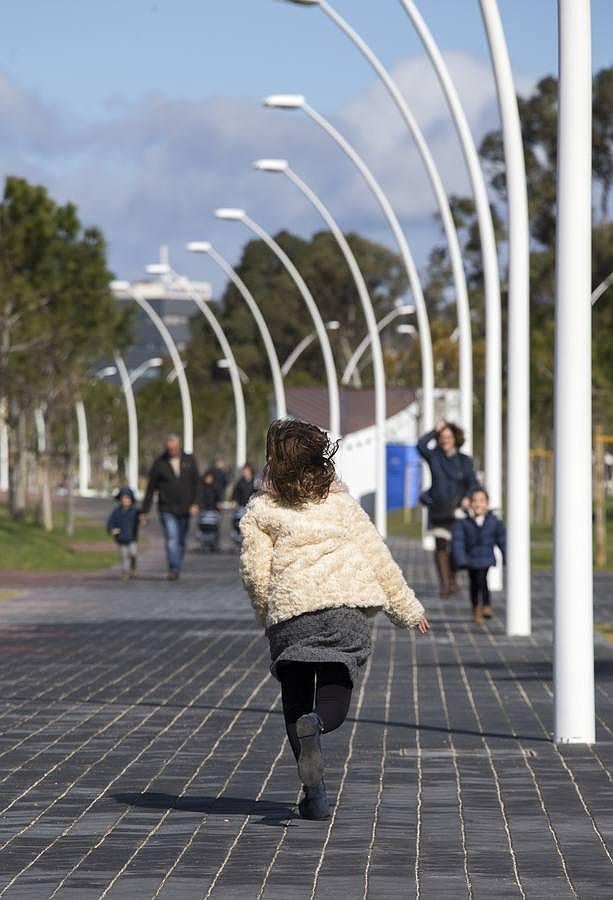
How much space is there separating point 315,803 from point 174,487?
19551 mm

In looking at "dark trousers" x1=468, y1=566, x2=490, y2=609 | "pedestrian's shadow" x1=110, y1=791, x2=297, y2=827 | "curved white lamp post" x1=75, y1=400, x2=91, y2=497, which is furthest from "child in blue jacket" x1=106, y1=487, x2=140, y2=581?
"curved white lamp post" x1=75, y1=400, x2=91, y2=497

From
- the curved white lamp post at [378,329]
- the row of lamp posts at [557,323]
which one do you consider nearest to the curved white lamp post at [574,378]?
the row of lamp posts at [557,323]

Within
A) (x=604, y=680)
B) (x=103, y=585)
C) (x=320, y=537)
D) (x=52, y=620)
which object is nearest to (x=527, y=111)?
(x=103, y=585)

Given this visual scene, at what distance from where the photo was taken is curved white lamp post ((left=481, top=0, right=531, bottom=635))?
62.6 ft

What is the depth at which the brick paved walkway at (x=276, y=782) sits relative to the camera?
7.33 meters

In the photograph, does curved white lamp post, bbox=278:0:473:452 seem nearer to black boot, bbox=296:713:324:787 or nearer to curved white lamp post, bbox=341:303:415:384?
black boot, bbox=296:713:324:787

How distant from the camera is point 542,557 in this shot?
37.5 meters

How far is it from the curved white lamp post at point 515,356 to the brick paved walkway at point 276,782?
1216 millimetres

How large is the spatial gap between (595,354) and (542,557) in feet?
39.2

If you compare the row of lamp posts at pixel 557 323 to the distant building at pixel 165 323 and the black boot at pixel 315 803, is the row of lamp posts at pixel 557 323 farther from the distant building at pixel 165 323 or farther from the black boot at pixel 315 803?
the distant building at pixel 165 323

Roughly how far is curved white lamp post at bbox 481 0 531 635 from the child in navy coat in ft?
2.46

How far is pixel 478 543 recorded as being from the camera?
20.3 metres

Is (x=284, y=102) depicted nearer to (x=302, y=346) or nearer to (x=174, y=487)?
(x=174, y=487)

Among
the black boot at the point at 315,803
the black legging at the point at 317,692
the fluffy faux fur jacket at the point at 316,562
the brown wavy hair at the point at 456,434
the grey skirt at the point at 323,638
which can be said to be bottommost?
the black boot at the point at 315,803
